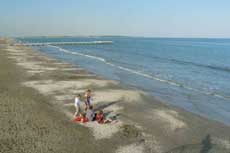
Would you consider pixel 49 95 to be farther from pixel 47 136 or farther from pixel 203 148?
pixel 203 148

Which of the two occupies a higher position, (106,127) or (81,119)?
(81,119)

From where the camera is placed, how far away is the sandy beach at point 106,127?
13.5m

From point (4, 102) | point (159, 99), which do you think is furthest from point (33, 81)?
point (159, 99)

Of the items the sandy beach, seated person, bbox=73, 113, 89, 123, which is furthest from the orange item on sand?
the sandy beach

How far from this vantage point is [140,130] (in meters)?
16.2

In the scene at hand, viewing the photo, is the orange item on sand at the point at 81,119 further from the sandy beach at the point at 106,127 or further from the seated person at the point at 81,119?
the sandy beach at the point at 106,127

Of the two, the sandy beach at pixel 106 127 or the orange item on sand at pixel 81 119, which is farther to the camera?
the orange item on sand at pixel 81 119

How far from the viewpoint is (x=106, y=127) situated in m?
16.2

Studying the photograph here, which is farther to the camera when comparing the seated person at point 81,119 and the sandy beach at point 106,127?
the seated person at point 81,119

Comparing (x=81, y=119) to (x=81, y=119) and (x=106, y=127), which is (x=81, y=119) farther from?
(x=106, y=127)

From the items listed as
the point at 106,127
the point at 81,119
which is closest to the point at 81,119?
the point at 81,119

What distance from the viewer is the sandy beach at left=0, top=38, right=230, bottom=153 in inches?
533

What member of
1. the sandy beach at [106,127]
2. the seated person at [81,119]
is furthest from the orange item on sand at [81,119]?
the sandy beach at [106,127]

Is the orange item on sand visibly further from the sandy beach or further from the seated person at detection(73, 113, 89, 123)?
the sandy beach
